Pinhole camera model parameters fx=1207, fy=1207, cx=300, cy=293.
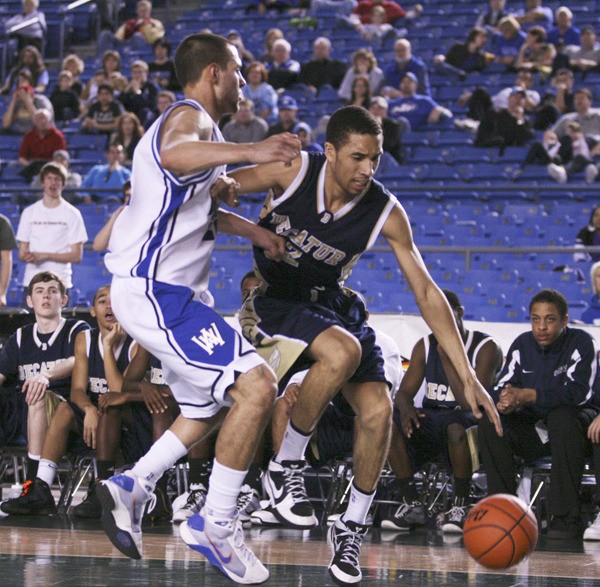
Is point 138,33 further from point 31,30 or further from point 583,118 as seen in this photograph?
point 583,118

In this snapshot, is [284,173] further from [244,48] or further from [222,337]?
[244,48]

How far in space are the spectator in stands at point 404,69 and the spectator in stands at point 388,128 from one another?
1.21 m

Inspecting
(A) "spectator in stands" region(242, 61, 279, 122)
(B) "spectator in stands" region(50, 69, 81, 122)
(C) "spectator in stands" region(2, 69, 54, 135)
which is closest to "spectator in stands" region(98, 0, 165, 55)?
(B) "spectator in stands" region(50, 69, 81, 122)

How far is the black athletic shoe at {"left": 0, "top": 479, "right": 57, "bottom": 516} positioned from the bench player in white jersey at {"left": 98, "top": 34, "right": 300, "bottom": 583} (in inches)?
128

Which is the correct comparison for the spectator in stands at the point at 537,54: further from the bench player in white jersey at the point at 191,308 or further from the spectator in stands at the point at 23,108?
the bench player in white jersey at the point at 191,308

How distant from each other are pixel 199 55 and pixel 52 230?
19.8ft

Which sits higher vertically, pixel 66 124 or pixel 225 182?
pixel 225 182

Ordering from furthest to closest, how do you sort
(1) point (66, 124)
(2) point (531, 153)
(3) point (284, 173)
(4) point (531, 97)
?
(1) point (66, 124), (4) point (531, 97), (2) point (531, 153), (3) point (284, 173)

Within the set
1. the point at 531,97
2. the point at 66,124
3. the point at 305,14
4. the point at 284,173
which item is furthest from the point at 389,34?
the point at 284,173

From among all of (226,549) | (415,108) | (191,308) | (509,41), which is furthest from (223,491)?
(509,41)

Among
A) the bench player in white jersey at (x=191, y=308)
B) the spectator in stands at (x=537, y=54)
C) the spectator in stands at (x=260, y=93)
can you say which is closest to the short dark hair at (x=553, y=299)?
the bench player in white jersey at (x=191, y=308)

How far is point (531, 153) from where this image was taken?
519 inches

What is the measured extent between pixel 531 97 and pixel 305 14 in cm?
531

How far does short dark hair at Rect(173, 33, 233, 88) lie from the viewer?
484 centimetres
